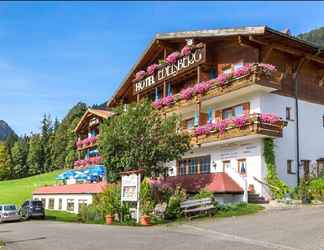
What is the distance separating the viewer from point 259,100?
3077 cm

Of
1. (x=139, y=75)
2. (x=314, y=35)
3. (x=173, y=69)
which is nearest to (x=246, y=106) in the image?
(x=173, y=69)

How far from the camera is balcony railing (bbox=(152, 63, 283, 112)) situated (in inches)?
1161

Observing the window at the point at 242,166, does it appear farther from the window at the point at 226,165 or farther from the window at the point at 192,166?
the window at the point at 192,166

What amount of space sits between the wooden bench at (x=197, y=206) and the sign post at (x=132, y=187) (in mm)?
2326

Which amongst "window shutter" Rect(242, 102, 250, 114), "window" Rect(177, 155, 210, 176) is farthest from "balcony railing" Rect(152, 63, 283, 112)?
"window" Rect(177, 155, 210, 176)

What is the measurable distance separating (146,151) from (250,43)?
381 inches

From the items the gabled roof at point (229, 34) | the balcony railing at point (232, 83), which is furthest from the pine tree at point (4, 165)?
the balcony railing at point (232, 83)

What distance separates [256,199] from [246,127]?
4291mm

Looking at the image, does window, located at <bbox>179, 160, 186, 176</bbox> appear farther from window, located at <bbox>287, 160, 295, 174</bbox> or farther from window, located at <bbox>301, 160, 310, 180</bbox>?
window, located at <bbox>301, 160, 310, 180</bbox>

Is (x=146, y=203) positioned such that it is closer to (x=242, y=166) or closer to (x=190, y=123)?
(x=242, y=166)

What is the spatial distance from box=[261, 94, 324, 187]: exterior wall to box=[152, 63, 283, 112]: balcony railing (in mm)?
1434

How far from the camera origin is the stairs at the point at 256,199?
29.0m

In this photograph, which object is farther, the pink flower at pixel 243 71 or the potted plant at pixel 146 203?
the pink flower at pixel 243 71

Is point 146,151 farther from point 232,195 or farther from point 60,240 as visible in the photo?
point 60,240
